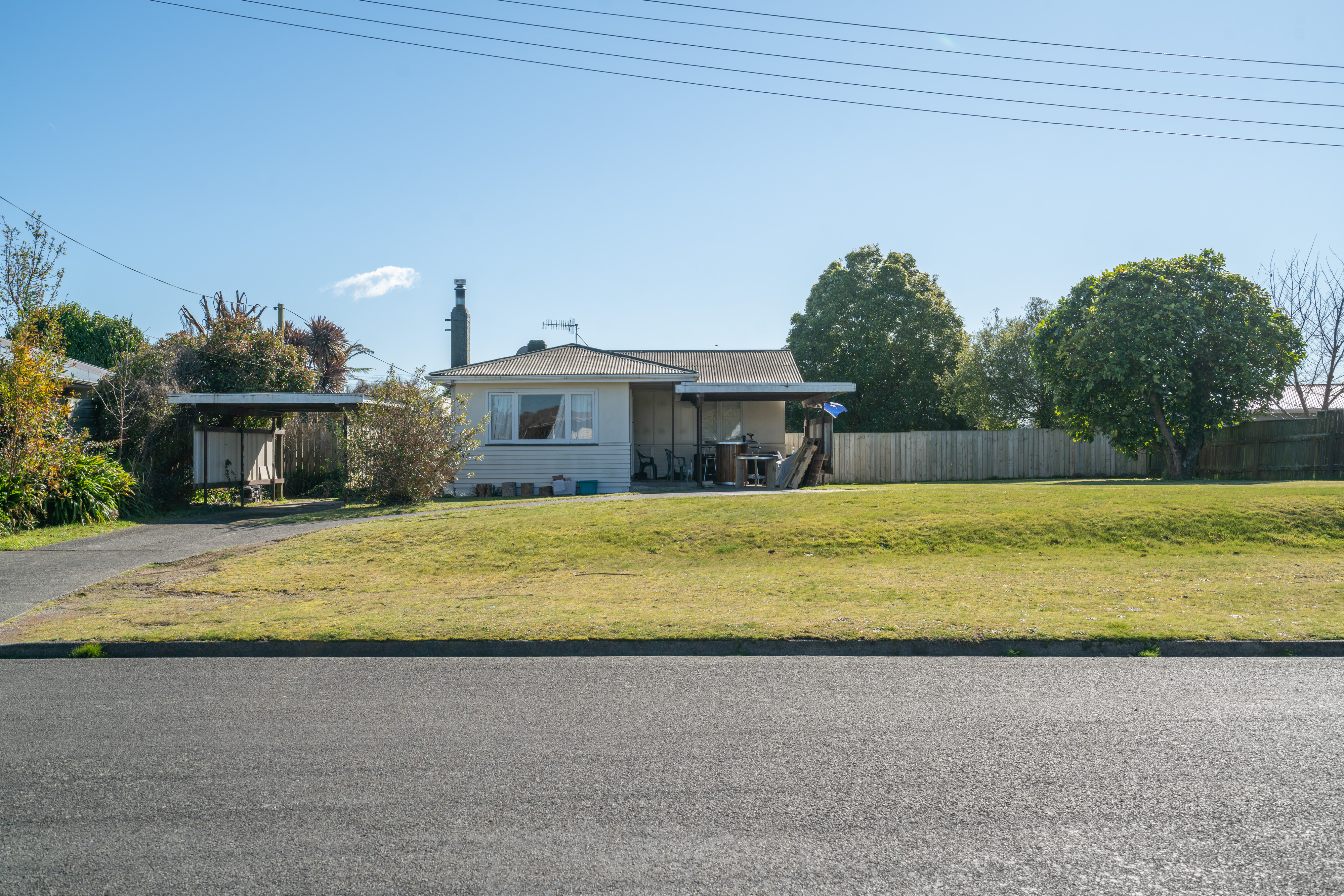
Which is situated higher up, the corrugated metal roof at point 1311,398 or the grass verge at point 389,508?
the corrugated metal roof at point 1311,398

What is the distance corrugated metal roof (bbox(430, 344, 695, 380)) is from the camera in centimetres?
2088

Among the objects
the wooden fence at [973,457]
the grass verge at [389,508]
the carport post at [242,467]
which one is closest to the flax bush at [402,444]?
the grass verge at [389,508]

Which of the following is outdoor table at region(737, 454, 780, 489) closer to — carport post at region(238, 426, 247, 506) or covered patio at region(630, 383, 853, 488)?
covered patio at region(630, 383, 853, 488)

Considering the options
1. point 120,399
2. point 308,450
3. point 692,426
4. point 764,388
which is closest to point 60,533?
point 120,399

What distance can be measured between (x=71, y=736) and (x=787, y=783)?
13.0 feet

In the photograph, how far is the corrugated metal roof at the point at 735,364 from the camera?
81.2 ft

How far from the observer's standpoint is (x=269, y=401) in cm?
1800

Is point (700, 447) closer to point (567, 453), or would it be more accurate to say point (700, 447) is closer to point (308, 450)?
point (567, 453)

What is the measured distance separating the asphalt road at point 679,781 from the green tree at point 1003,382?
3222cm

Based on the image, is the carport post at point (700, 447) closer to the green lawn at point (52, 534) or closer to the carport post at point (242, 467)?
the carport post at point (242, 467)

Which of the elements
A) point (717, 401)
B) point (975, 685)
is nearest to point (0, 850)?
point (975, 685)

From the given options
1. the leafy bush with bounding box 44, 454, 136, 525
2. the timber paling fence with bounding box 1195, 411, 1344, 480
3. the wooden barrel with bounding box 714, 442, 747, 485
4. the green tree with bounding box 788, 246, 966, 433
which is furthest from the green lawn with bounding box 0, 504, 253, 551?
the green tree with bounding box 788, 246, 966, 433

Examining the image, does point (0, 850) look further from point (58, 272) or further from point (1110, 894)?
point (58, 272)

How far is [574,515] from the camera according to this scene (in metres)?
14.3
